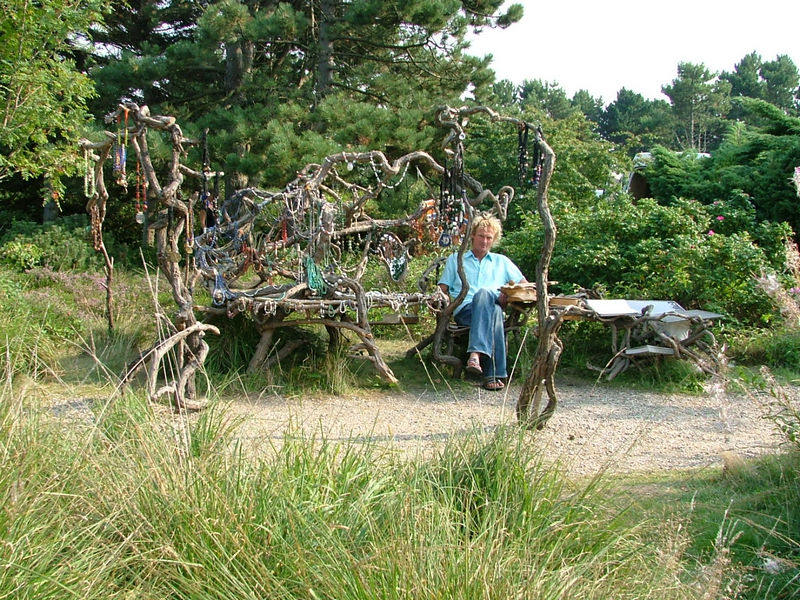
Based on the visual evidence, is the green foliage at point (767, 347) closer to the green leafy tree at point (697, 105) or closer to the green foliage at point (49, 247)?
the green foliage at point (49, 247)

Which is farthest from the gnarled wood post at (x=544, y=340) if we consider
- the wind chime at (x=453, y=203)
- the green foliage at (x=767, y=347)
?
the green foliage at (x=767, y=347)

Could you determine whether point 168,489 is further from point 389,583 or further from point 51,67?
point 51,67

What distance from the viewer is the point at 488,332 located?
19.8 feet

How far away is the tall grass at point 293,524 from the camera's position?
1.98m

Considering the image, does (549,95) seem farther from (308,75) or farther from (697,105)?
(308,75)

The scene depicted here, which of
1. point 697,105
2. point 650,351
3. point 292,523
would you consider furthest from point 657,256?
point 697,105

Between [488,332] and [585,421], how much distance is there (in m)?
1.26

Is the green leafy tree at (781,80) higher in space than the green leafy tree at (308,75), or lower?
higher

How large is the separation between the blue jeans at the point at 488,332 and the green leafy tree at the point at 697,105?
2234 inches

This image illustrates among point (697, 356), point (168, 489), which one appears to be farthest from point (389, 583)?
point (697, 356)

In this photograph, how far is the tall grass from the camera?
6.50ft

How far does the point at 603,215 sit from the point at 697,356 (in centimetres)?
293

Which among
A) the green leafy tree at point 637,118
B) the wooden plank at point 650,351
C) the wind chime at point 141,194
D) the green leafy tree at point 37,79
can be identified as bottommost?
the wooden plank at point 650,351

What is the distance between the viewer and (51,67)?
8148 millimetres
